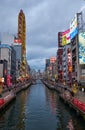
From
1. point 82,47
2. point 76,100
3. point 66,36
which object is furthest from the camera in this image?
point 66,36

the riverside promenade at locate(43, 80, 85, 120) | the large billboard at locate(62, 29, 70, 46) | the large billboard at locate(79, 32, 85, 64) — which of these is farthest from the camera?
the large billboard at locate(62, 29, 70, 46)

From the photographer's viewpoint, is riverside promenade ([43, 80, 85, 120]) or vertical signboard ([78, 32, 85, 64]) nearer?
riverside promenade ([43, 80, 85, 120])

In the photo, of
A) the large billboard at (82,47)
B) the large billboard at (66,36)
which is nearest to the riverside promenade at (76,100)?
the large billboard at (82,47)

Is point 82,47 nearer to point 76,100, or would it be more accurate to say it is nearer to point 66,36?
point 76,100

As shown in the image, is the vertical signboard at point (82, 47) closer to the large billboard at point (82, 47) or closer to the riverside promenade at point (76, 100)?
the large billboard at point (82, 47)

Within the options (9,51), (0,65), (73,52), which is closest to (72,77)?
(73,52)

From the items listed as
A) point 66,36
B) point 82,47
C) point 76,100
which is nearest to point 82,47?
point 82,47

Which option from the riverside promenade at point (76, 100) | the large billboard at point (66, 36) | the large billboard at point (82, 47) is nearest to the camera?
the riverside promenade at point (76, 100)

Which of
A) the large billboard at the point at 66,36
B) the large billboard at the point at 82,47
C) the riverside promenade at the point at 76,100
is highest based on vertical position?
the large billboard at the point at 66,36

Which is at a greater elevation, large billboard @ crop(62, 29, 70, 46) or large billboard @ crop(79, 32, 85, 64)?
large billboard @ crop(62, 29, 70, 46)

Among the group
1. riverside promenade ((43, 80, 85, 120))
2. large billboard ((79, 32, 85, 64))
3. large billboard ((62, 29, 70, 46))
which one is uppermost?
large billboard ((62, 29, 70, 46))

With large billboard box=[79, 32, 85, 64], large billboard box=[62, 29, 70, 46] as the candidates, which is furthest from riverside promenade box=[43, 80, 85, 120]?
large billboard box=[62, 29, 70, 46]

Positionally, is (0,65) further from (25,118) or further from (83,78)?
(25,118)

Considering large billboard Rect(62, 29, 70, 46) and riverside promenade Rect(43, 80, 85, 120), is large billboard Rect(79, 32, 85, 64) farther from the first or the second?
large billboard Rect(62, 29, 70, 46)
